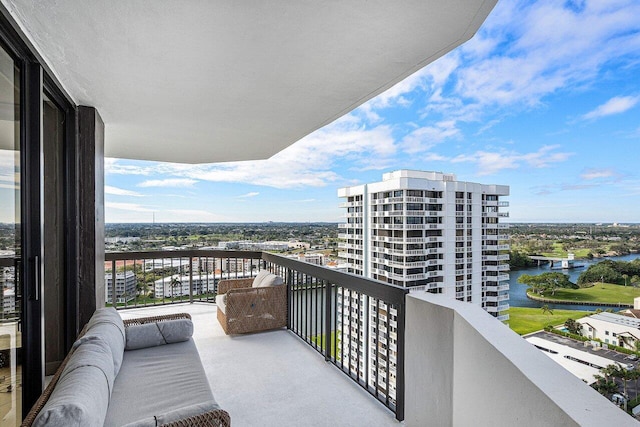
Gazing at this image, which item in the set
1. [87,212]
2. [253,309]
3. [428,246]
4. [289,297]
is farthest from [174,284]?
[428,246]

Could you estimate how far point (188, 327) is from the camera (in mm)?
2982

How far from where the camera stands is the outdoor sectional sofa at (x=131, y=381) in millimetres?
1344

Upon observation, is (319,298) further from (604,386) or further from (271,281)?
(604,386)

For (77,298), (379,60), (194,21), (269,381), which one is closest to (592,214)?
(379,60)

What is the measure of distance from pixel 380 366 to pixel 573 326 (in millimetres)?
1602

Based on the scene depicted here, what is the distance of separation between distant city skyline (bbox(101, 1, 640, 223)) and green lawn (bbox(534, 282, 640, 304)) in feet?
1.26

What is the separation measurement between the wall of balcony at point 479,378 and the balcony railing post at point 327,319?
1.23m

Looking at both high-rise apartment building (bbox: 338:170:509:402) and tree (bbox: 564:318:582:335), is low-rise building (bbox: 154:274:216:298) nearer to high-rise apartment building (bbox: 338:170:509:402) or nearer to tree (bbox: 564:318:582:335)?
high-rise apartment building (bbox: 338:170:509:402)

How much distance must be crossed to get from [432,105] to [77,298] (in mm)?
8295

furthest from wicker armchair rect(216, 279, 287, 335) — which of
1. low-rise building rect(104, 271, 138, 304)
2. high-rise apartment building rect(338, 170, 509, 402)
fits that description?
low-rise building rect(104, 271, 138, 304)

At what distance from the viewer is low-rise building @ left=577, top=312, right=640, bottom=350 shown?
3.94ft

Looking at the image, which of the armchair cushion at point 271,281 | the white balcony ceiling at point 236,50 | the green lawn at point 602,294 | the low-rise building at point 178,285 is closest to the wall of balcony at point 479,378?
the green lawn at point 602,294

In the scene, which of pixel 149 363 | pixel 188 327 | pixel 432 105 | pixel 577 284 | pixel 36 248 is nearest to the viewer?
pixel 577 284

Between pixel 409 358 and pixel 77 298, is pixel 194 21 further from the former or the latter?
pixel 77 298
